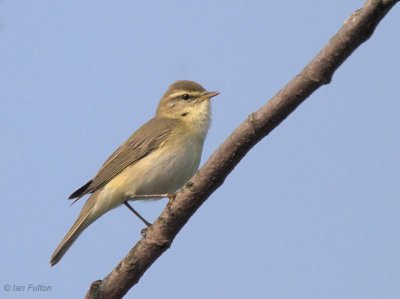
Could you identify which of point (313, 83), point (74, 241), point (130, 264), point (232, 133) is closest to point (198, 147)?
point (74, 241)

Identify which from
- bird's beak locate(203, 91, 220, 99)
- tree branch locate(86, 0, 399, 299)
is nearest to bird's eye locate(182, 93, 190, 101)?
bird's beak locate(203, 91, 220, 99)

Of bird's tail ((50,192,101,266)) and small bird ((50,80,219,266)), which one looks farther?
small bird ((50,80,219,266))

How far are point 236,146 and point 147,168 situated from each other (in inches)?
155

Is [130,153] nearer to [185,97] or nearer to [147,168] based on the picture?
[147,168]

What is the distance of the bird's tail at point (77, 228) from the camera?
24.1 ft

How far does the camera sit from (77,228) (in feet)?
24.9

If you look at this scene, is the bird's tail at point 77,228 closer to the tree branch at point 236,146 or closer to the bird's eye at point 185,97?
the bird's eye at point 185,97

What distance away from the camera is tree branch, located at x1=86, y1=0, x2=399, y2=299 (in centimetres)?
334

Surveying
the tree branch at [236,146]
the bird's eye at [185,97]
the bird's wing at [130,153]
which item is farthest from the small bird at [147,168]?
the tree branch at [236,146]

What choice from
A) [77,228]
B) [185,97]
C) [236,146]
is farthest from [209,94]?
[236,146]

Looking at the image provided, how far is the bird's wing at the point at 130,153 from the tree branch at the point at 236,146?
2.86 m

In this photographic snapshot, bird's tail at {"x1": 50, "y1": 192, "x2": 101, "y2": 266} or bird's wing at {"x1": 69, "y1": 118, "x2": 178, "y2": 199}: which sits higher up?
bird's wing at {"x1": 69, "y1": 118, "x2": 178, "y2": 199}

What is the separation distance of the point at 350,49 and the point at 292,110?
495mm

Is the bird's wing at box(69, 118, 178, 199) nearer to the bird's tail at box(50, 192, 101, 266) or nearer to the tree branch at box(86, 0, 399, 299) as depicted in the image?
the bird's tail at box(50, 192, 101, 266)
